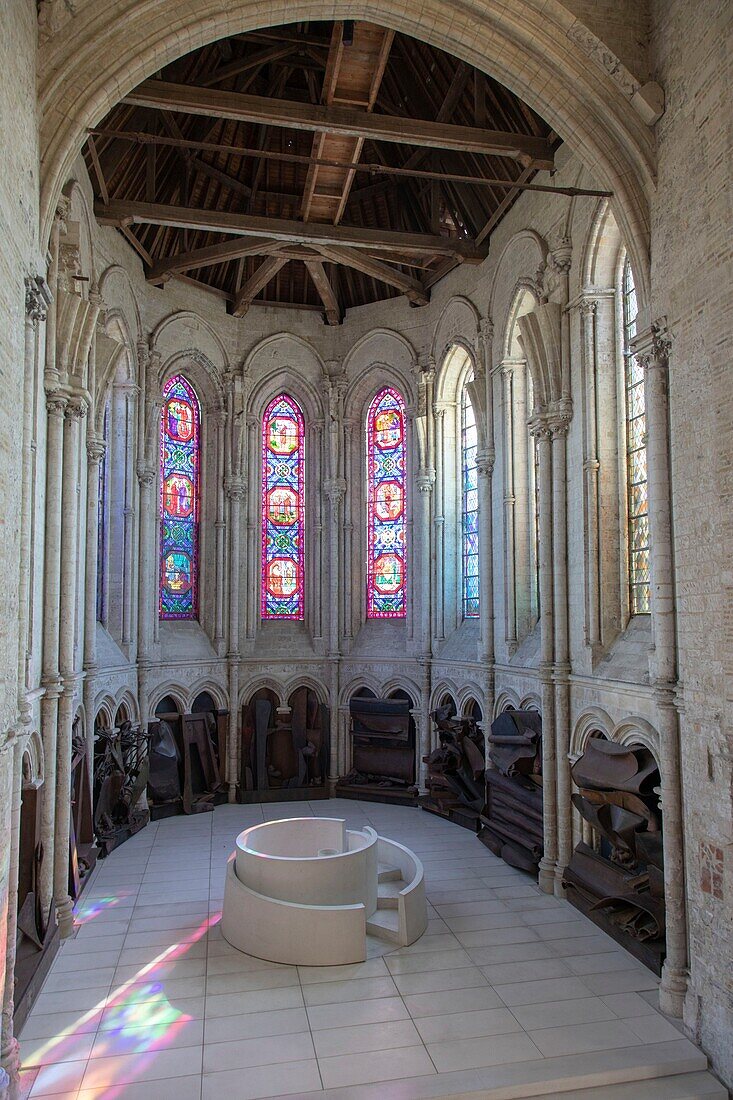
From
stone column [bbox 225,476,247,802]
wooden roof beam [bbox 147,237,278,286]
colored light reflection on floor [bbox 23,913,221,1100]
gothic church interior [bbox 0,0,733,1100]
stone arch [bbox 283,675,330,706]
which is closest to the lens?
colored light reflection on floor [bbox 23,913,221,1100]

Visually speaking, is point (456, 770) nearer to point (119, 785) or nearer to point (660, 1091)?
point (119, 785)

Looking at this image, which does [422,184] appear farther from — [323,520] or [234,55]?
[323,520]

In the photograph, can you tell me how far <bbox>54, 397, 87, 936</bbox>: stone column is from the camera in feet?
Answer: 31.9

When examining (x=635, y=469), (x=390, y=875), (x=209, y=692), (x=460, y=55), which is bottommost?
(x=390, y=875)

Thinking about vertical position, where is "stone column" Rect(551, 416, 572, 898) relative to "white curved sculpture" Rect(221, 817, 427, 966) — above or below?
above

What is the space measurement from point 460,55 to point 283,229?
5200 millimetres

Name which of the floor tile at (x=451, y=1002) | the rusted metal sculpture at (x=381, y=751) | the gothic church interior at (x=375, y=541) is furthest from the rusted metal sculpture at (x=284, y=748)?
the floor tile at (x=451, y=1002)

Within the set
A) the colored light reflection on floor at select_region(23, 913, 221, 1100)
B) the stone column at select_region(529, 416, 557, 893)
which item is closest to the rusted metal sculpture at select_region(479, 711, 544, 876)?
the stone column at select_region(529, 416, 557, 893)

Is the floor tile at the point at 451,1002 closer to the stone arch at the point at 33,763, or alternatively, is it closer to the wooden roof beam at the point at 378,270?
the stone arch at the point at 33,763

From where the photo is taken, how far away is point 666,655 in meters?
8.12

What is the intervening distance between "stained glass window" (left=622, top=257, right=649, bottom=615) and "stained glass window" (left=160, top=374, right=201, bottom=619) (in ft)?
31.0

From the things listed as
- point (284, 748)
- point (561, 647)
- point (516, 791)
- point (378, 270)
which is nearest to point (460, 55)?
point (378, 270)

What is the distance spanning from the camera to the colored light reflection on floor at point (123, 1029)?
6.86 metres

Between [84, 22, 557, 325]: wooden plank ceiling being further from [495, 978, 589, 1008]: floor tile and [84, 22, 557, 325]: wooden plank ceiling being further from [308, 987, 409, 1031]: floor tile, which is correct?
[308, 987, 409, 1031]: floor tile
